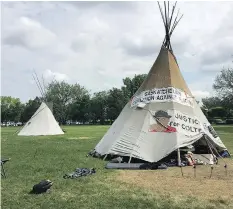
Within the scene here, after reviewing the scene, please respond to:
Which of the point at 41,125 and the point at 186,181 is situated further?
the point at 41,125

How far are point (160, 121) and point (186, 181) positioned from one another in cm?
458

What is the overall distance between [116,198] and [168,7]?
451 inches

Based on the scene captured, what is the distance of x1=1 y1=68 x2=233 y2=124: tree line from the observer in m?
90.4

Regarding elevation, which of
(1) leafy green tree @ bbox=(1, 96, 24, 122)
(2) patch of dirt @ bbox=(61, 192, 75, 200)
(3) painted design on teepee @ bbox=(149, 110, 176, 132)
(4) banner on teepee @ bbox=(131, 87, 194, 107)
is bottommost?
(2) patch of dirt @ bbox=(61, 192, 75, 200)

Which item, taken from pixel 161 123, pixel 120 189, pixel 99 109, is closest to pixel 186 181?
pixel 120 189

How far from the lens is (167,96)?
50.5 ft

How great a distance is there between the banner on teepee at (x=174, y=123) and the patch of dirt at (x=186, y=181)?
191 cm

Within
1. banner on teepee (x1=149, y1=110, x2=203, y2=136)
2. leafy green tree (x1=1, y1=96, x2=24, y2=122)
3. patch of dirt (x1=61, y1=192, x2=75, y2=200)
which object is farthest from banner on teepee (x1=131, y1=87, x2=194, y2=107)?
leafy green tree (x1=1, y1=96, x2=24, y2=122)

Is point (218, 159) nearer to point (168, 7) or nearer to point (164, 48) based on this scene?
point (164, 48)

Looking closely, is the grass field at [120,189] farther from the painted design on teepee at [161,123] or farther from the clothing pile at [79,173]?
the painted design on teepee at [161,123]

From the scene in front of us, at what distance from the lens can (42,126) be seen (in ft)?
111

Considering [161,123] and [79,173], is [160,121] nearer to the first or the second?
[161,123]

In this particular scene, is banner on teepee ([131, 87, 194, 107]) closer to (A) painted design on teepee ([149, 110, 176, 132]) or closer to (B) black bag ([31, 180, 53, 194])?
(A) painted design on teepee ([149, 110, 176, 132])

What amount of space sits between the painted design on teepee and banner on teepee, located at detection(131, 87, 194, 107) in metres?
0.75
